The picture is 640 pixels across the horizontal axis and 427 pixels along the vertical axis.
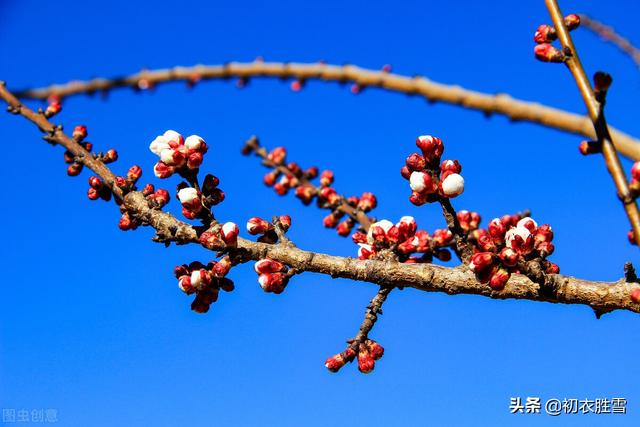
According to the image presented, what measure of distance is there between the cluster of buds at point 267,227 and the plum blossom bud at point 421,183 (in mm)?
652

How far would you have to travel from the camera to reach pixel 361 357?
2.86 metres

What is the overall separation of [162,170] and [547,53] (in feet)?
5.48

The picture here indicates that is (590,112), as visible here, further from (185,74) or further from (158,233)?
(185,74)

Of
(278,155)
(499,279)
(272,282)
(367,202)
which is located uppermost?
(278,155)

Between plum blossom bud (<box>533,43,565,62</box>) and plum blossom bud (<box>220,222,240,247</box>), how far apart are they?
1.29 metres

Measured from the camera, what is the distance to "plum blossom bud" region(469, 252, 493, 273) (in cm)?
218

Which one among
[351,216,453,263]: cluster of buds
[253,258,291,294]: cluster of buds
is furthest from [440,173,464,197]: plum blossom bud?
[253,258,291,294]: cluster of buds

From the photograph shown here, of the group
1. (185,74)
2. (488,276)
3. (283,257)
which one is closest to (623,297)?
(488,276)

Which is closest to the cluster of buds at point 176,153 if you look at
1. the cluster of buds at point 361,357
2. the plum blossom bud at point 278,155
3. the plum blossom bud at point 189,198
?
the plum blossom bud at point 189,198

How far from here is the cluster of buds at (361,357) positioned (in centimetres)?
284

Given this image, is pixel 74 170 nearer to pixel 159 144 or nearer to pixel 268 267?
pixel 159 144

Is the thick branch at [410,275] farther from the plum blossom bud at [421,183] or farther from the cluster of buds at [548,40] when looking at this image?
the cluster of buds at [548,40]

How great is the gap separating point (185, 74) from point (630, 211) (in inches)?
112

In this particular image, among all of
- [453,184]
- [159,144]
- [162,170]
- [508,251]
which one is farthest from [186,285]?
[508,251]
